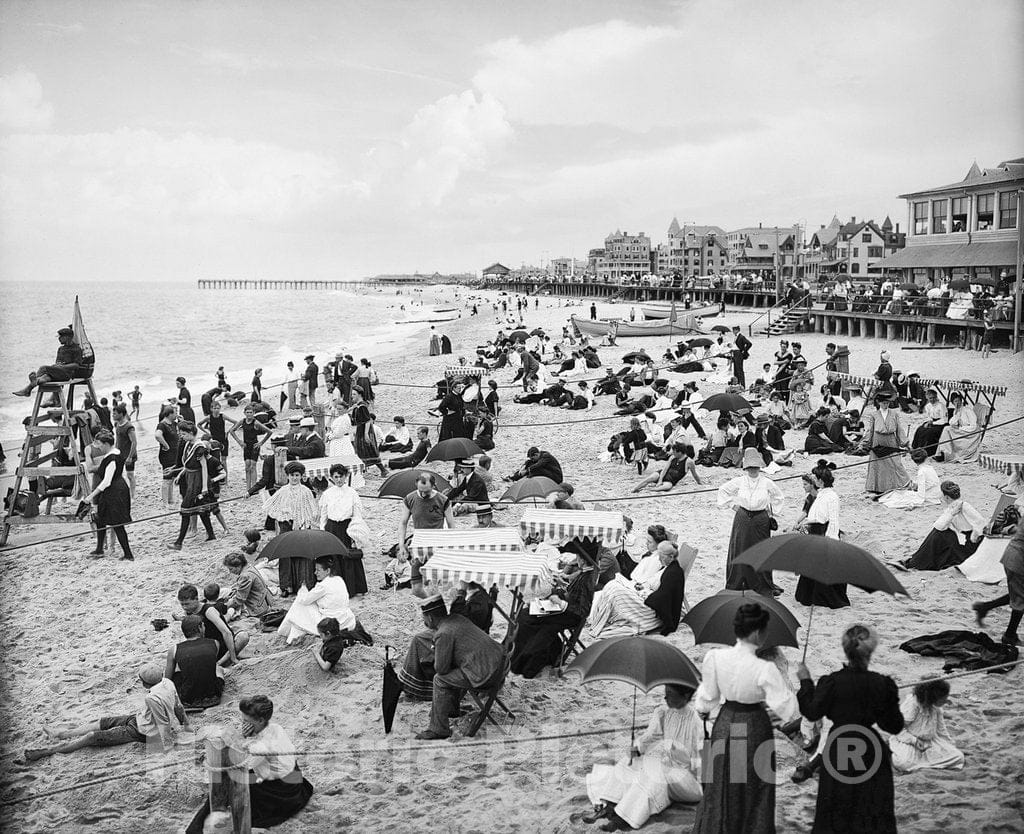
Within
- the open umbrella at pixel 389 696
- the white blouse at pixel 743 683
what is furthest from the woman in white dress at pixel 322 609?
the white blouse at pixel 743 683

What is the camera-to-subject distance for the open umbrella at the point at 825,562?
5855mm

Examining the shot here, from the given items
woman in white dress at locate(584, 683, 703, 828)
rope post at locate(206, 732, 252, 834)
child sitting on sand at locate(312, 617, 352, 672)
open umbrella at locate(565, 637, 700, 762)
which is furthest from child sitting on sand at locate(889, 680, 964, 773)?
child sitting on sand at locate(312, 617, 352, 672)

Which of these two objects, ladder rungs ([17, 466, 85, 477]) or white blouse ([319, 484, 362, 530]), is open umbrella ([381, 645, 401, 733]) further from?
ladder rungs ([17, 466, 85, 477])

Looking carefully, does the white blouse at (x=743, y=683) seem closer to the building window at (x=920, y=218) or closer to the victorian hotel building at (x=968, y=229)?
the victorian hotel building at (x=968, y=229)

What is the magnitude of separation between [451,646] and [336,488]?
3.82 m

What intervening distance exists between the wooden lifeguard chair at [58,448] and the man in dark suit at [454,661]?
783 centimetres

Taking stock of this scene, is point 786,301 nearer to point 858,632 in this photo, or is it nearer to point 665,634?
point 665,634

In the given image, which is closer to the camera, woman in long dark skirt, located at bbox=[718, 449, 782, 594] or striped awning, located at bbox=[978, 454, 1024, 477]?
woman in long dark skirt, located at bbox=[718, 449, 782, 594]

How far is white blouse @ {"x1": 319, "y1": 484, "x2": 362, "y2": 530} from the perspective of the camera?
9.41 m

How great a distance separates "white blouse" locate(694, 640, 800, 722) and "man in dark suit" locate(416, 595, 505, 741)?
2268 mm

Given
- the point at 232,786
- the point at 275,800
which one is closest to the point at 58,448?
the point at 275,800

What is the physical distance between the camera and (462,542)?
6906 millimetres

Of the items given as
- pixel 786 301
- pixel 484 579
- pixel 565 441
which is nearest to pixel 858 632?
pixel 484 579

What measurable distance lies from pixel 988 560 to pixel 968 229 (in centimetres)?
3599
